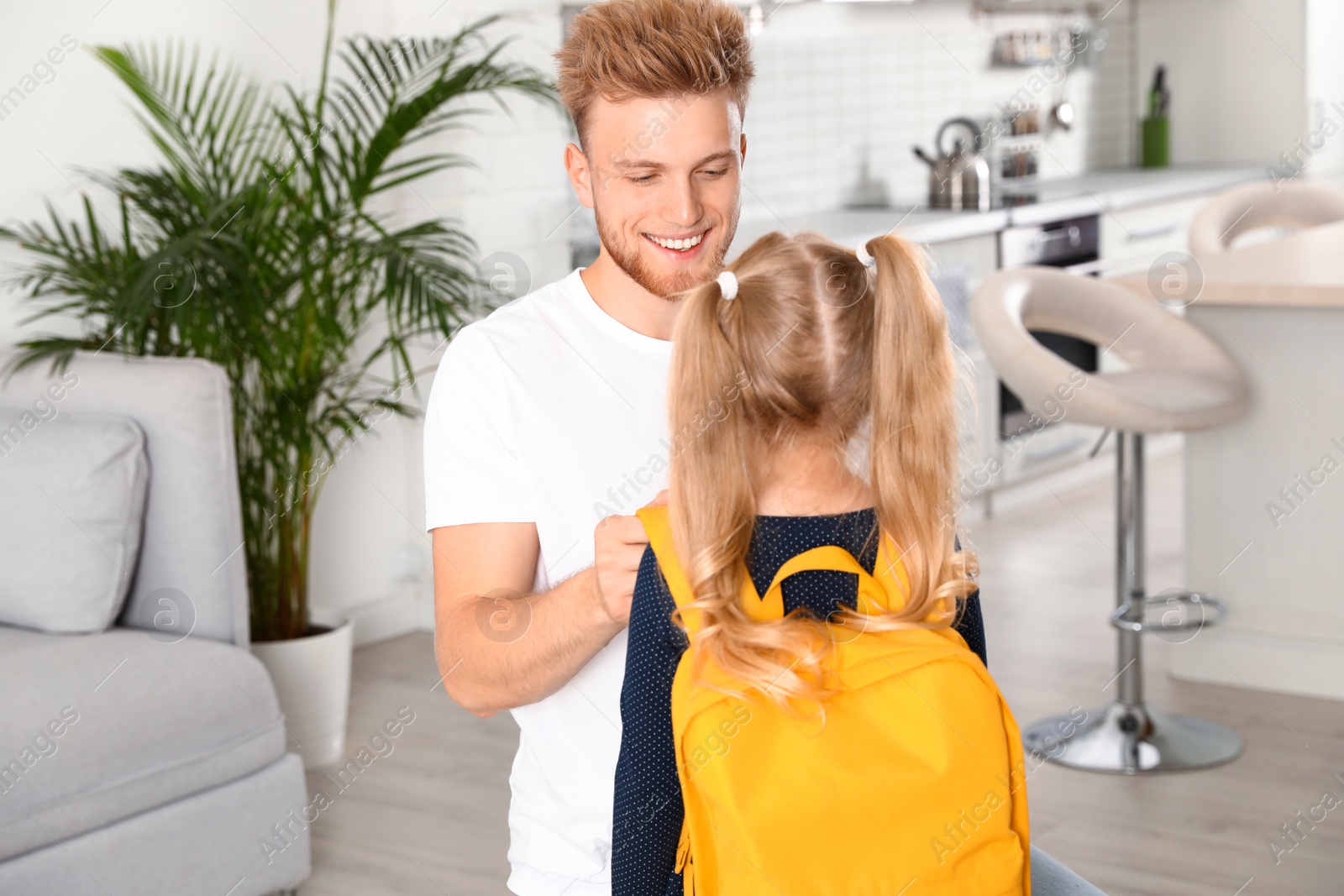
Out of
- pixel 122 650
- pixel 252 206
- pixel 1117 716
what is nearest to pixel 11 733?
pixel 122 650

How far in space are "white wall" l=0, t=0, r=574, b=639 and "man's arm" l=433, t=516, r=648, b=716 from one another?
A: 222 cm

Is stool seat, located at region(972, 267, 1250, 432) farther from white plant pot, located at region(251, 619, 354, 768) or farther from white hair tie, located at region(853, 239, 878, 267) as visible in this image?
white hair tie, located at region(853, 239, 878, 267)

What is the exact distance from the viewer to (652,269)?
1338mm

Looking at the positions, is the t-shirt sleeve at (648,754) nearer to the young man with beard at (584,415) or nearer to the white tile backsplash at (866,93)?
the young man with beard at (584,415)

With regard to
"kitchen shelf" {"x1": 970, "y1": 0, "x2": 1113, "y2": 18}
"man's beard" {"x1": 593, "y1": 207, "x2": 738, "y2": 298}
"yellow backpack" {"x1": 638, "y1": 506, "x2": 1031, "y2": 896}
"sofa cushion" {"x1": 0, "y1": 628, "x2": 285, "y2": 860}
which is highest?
"kitchen shelf" {"x1": 970, "y1": 0, "x2": 1113, "y2": 18}

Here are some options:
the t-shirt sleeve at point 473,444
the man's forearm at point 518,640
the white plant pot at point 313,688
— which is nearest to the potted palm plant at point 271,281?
the white plant pot at point 313,688

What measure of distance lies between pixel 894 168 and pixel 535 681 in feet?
14.8

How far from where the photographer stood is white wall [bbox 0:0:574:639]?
10.3ft

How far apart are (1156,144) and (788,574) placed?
606 cm

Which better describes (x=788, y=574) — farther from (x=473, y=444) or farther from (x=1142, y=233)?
(x=1142, y=233)

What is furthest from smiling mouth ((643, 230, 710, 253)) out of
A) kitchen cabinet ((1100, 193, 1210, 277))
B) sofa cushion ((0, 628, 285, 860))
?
kitchen cabinet ((1100, 193, 1210, 277))

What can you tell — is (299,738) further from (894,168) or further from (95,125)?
(894,168)

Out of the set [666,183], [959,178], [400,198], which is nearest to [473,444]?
[666,183]

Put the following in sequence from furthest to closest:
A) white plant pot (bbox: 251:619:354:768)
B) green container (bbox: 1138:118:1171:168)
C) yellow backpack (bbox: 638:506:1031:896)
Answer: green container (bbox: 1138:118:1171:168) → white plant pot (bbox: 251:619:354:768) → yellow backpack (bbox: 638:506:1031:896)
